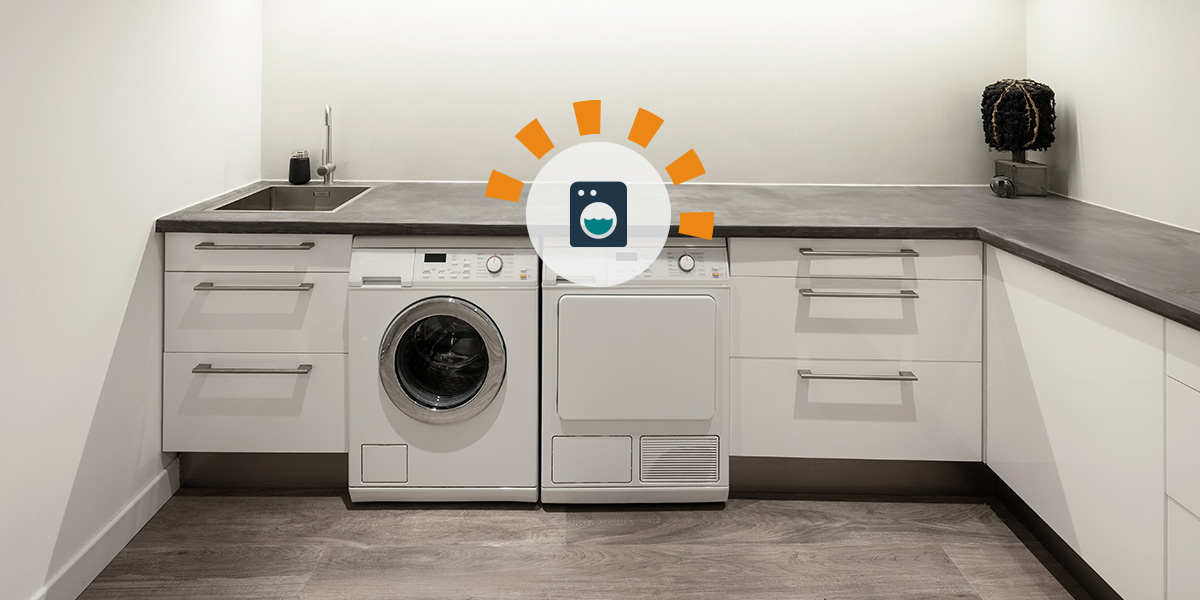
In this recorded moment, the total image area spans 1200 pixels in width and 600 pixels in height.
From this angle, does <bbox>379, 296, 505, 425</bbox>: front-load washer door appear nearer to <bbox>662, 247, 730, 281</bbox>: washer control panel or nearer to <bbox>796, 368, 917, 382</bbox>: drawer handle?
<bbox>662, 247, 730, 281</bbox>: washer control panel

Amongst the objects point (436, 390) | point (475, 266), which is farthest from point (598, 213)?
point (436, 390)

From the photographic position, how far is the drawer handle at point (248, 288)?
2646 mm

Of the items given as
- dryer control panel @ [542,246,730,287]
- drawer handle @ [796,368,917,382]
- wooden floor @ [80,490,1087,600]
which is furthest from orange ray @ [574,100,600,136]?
wooden floor @ [80,490,1087,600]

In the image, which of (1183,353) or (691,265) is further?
(691,265)

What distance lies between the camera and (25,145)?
6.39ft

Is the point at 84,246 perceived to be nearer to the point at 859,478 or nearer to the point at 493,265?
the point at 493,265

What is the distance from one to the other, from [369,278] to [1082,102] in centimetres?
239

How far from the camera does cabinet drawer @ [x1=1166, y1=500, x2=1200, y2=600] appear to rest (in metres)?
1.67

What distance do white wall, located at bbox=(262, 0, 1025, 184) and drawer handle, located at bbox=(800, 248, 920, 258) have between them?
2.97 ft

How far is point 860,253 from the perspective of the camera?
8.66 ft

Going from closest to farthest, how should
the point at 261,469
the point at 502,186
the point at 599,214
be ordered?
the point at 261,469 → the point at 599,214 → the point at 502,186

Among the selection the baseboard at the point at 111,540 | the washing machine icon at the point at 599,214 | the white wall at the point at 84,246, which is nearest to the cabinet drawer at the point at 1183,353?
the washing machine icon at the point at 599,214

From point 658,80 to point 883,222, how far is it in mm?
1145

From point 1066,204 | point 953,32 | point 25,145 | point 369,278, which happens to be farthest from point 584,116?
point 25,145
